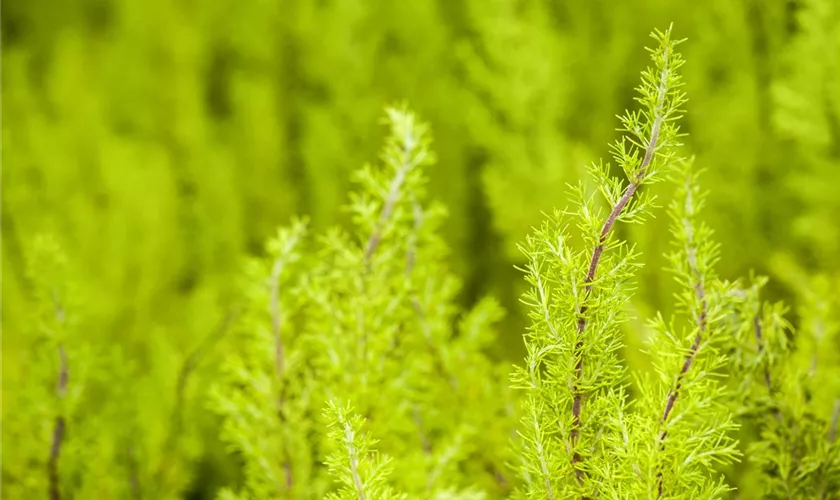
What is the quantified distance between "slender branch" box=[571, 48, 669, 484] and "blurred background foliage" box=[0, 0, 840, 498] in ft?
0.83

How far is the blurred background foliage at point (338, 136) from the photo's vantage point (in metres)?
0.53

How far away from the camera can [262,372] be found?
0.32 m

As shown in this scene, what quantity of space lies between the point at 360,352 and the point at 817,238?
1.26 ft

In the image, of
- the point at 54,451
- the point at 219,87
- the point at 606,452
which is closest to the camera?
the point at 606,452

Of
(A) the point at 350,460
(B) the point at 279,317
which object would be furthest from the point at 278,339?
(A) the point at 350,460

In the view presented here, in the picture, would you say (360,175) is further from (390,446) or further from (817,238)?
(817,238)

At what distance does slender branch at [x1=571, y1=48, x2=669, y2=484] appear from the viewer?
202mm

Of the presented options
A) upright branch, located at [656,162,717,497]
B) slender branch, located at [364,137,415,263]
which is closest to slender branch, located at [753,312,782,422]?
upright branch, located at [656,162,717,497]

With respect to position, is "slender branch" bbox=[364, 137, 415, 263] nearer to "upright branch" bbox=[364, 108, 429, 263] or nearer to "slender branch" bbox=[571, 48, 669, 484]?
"upright branch" bbox=[364, 108, 429, 263]

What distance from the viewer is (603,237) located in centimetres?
21

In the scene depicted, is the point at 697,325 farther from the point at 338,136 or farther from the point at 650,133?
the point at 338,136

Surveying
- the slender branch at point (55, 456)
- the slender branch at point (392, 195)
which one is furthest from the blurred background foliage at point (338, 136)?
the slender branch at point (392, 195)

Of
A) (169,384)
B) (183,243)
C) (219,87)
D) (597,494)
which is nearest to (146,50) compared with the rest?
(219,87)

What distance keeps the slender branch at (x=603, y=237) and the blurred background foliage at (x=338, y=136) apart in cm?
25
